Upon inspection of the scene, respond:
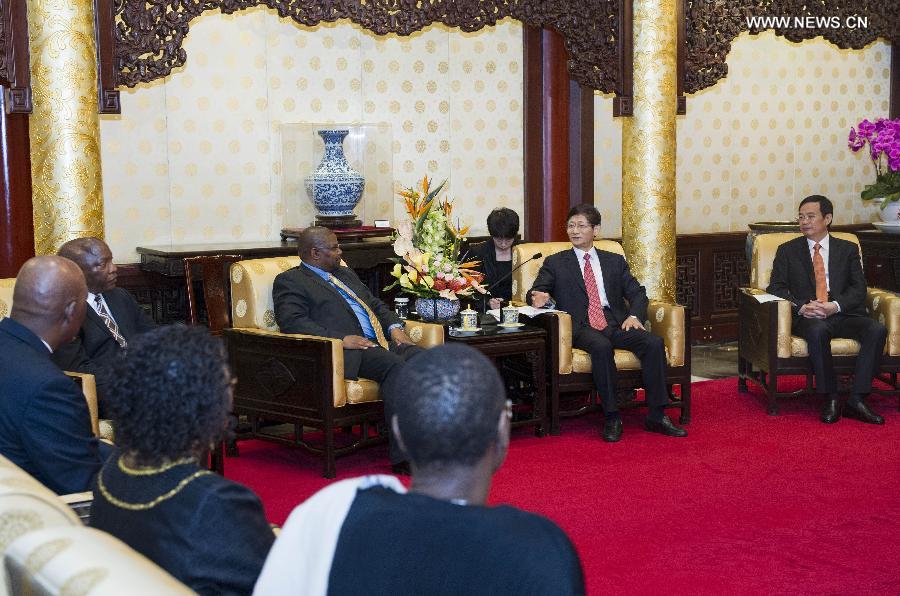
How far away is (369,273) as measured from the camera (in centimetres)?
787

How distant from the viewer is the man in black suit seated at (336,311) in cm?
566

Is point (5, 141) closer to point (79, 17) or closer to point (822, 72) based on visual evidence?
point (79, 17)

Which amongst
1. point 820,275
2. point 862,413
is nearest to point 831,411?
point 862,413

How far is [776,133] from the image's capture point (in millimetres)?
10016

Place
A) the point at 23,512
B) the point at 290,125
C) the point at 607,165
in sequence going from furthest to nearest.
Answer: the point at 607,165
the point at 290,125
the point at 23,512

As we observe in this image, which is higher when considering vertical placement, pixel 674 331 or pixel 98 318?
pixel 98 318

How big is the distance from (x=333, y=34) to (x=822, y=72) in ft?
15.5

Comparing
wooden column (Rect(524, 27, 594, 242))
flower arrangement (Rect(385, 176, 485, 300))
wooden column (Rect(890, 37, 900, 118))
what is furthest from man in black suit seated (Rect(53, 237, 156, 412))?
wooden column (Rect(890, 37, 900, 118))

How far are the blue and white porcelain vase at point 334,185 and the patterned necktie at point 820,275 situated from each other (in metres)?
2.98

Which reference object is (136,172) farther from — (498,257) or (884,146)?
(884,146)

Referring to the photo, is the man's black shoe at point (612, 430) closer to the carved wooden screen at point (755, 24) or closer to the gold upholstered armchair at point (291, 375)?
the gold upholstered armchair at point (291, 375)

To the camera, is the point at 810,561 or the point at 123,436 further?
the point at 810,561

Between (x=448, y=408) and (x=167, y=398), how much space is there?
62 centimetres

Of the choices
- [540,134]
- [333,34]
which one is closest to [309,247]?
[333,34]
